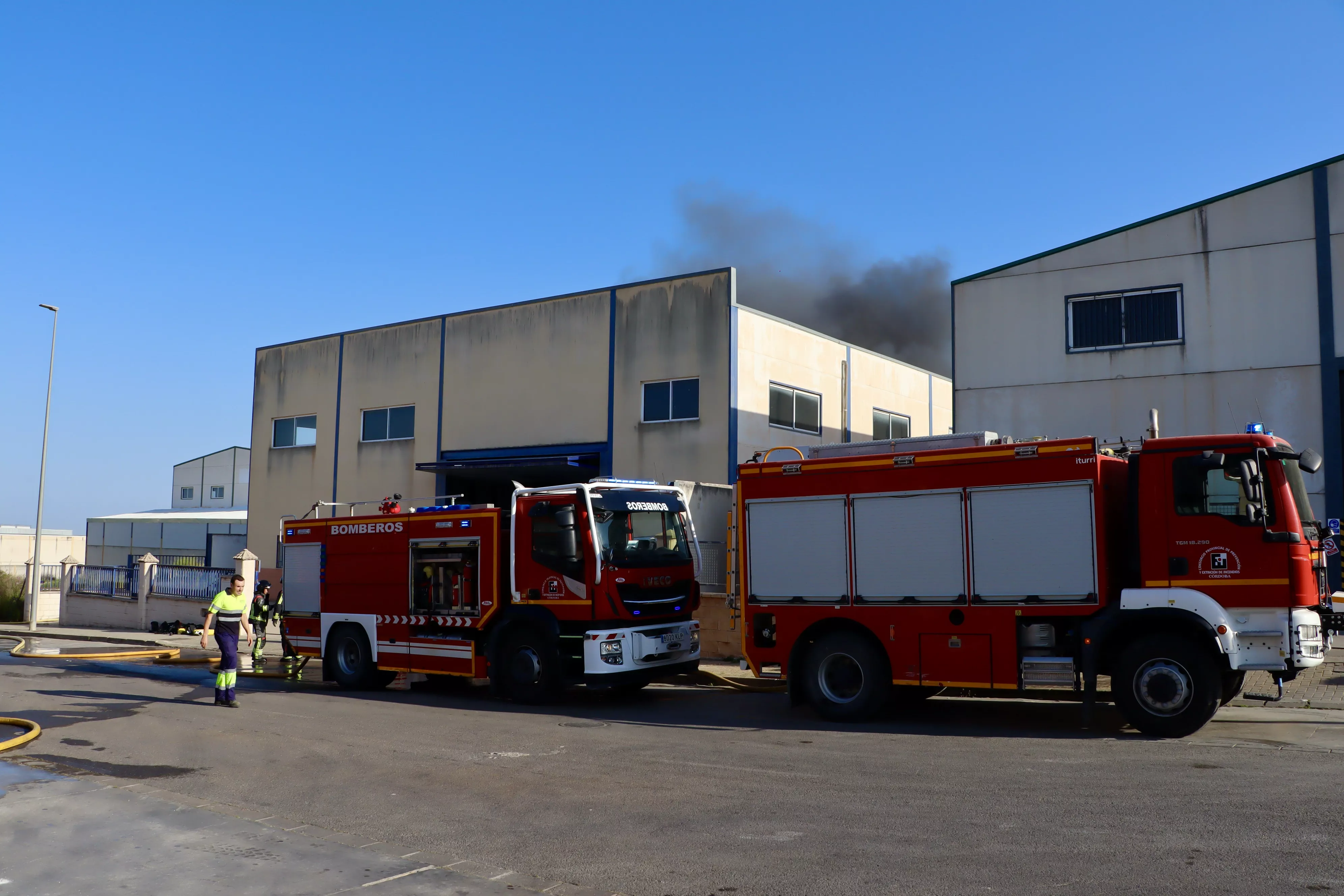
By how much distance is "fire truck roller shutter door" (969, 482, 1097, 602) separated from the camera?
35.1ft

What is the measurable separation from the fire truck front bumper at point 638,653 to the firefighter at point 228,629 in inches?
176

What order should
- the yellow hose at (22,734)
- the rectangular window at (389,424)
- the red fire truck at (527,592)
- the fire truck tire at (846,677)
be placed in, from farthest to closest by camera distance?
the rectangular window at (389,424) < the red fire truck at (527,592) < the fire truck tire at (846,677) < the yellow hose at (22,734)

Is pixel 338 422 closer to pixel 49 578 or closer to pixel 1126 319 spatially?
pixel 49 578

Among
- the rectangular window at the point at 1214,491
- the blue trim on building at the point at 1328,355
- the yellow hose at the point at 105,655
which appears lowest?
the yellow hose at the point at 105,655

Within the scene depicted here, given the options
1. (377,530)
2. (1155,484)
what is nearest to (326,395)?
(377,530)

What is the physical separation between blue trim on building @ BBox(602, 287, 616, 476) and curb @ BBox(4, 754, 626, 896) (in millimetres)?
16584

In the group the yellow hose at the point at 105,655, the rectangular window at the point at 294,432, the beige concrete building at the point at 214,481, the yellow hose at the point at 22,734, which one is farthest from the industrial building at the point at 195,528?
the yellow hose at the point at 22,734

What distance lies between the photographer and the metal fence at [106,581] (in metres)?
30.7

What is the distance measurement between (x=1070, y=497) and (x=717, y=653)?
861 centimetres

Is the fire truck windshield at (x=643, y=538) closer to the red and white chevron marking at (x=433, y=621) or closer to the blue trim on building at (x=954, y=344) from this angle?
the red and white chevron marking at (x=433, y=621)

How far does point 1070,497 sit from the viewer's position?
1080cm

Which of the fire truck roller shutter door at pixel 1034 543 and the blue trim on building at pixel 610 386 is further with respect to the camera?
the blue trim on building at pixel 610 386

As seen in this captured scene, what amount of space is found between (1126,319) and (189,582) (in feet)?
78.6

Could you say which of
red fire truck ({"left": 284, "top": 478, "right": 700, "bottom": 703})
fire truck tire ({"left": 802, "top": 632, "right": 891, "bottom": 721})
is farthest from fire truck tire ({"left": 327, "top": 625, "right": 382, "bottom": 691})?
fire truck tire ({"left": 802, "top": 632, "right": 891, "bottom": 721})
